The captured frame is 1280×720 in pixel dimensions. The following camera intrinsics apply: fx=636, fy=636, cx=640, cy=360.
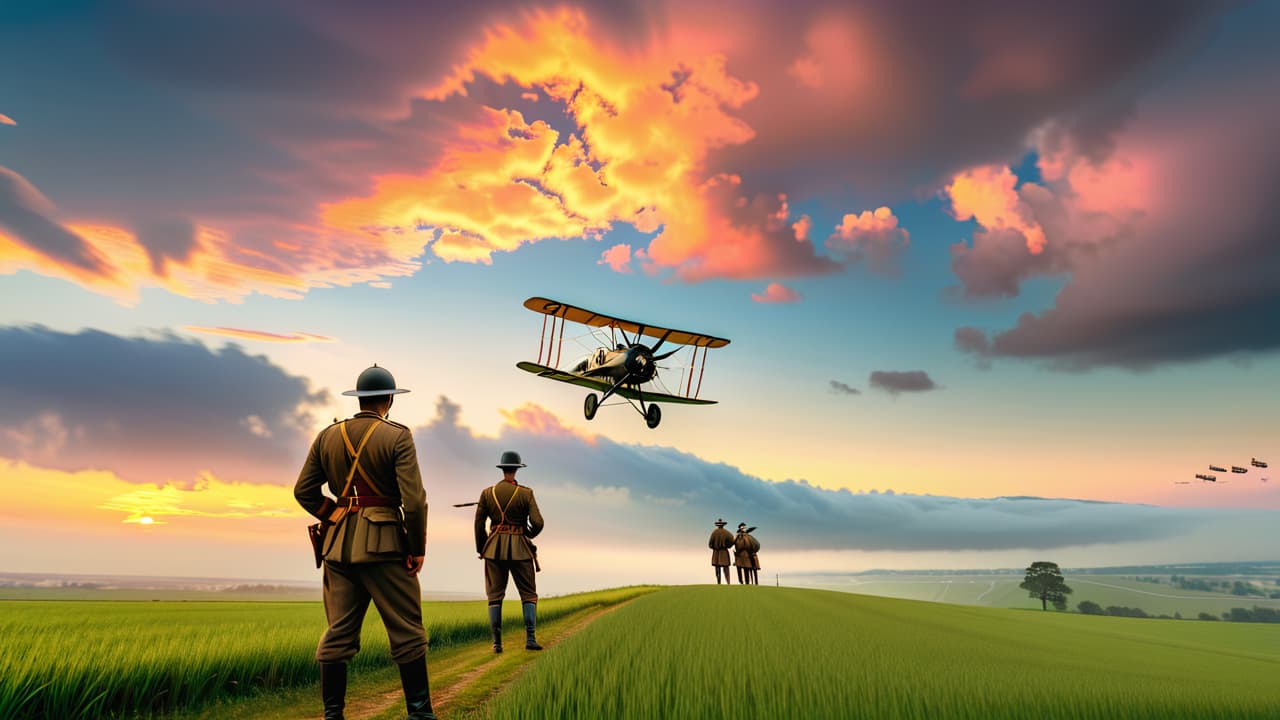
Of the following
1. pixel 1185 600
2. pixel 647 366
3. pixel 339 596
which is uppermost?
pixel 647 366

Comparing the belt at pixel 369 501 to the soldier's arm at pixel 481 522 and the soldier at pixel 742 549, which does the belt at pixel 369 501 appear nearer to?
the soldier's arm at pixel 481 522

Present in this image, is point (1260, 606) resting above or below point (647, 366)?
below

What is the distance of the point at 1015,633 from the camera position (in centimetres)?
1666

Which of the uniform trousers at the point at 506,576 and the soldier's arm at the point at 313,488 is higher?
the soldier's arm at the point at 313,488

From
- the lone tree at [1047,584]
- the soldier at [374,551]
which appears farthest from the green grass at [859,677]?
the lone tree at [1047,584]

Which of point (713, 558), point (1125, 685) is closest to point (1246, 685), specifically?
point (1125, 685)

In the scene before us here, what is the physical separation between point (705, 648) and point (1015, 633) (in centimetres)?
1185

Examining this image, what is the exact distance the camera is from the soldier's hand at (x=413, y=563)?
7023 millimetres

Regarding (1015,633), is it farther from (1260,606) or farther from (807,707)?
(1260,606)

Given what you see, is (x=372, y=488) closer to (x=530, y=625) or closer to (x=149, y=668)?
(x=149, y=668)

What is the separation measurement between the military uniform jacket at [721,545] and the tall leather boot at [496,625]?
25063 millimetres

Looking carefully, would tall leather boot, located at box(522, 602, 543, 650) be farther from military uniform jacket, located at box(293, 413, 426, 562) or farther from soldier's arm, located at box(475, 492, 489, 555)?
military uniform jacket, located at box(293, 413, 426, 562)

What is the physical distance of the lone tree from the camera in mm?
88688

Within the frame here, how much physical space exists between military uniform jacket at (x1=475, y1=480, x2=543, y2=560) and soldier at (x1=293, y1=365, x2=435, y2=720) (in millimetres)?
6320
